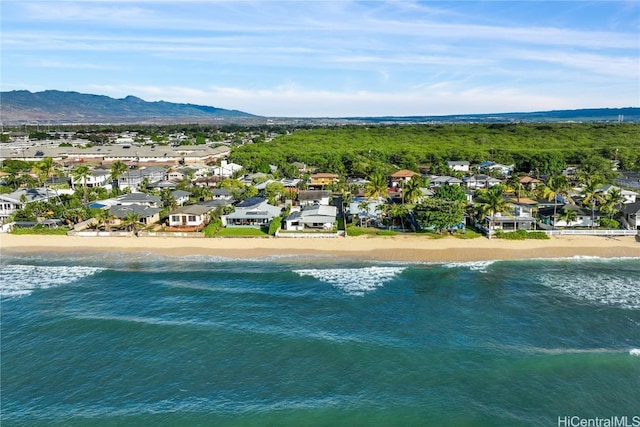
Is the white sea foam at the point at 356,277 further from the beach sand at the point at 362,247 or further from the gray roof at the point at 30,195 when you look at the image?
the gray roof at the point at 30,195

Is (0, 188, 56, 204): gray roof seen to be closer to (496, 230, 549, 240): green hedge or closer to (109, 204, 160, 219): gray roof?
(109, 204, 160, 219): gray roof

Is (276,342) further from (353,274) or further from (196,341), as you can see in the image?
(353,274)

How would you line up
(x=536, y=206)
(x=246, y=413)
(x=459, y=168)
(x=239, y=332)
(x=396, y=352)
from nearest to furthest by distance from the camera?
(x=246, y=413) < (x=396, y=352) < (x=239, y=332) < (x=536, y=206) < (x=459, y=168)

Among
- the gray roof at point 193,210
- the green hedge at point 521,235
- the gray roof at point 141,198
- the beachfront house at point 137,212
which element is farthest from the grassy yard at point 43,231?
the green hedge at point 521,235

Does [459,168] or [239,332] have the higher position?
[459,168]

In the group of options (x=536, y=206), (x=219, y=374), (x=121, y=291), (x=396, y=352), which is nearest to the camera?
(x=219, y=374)

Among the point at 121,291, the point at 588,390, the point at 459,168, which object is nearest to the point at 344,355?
the point at 588,390

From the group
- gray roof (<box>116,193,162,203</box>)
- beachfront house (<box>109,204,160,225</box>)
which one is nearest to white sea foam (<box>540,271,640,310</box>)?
beachfront house (<box>109,204,160,225</box>)
